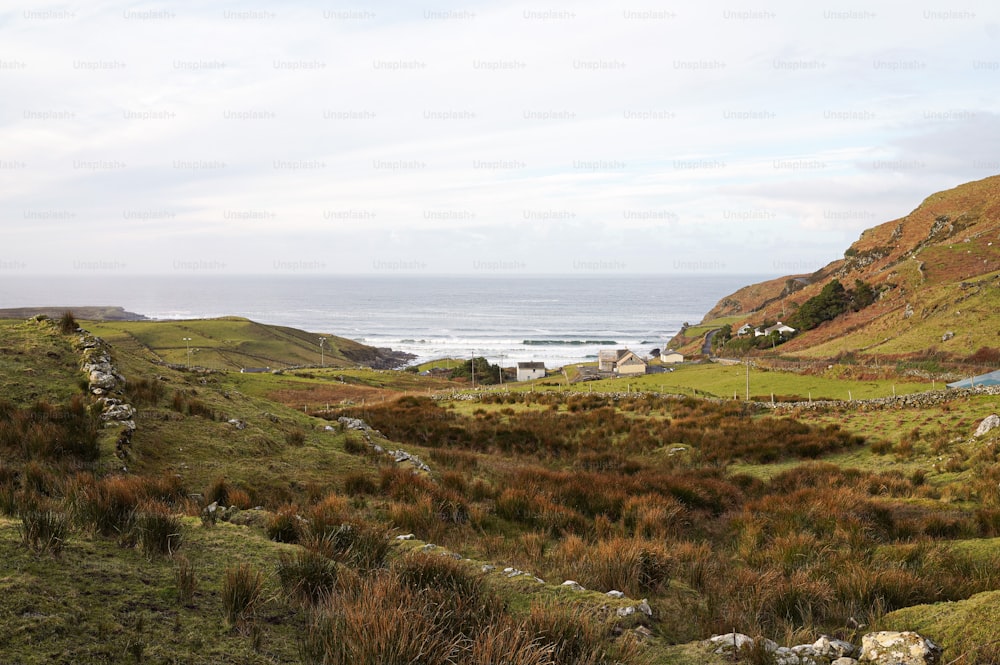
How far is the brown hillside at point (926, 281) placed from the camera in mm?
57781

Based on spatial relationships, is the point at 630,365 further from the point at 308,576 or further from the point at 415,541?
the point at 308,576

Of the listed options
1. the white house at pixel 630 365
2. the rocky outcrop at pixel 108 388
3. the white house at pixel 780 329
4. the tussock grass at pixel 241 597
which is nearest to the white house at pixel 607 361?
the white house at pixel 630 365

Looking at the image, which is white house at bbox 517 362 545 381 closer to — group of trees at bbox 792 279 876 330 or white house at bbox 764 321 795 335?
white house at bbox 764 321 795 335

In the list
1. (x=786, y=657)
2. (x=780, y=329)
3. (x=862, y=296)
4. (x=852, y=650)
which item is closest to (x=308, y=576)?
(x=786, y=657)

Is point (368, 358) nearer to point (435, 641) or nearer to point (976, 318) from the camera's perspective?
point (976, 318)

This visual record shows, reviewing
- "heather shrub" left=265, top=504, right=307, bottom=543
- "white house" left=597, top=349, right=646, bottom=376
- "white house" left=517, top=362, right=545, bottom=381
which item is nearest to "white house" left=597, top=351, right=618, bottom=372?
"white house" left=597, top=349, right=646, bottom=376

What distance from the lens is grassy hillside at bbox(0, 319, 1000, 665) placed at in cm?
428

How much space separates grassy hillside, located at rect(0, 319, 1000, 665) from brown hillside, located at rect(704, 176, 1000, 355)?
159 feet

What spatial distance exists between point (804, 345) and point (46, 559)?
95912 mm

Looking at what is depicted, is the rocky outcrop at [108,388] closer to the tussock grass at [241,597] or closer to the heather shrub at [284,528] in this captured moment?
the heather shrub at [284,528]

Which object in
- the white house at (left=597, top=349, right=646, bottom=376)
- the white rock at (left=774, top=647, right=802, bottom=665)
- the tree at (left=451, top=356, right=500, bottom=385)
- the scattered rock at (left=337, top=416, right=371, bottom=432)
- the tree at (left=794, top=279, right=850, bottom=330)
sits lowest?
the tree at (left=451, top=356, right=500, bottom=385)

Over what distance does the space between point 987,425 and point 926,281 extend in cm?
8190

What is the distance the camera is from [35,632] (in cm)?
374

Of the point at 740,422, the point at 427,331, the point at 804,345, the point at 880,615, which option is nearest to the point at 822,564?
the point at 880,615
